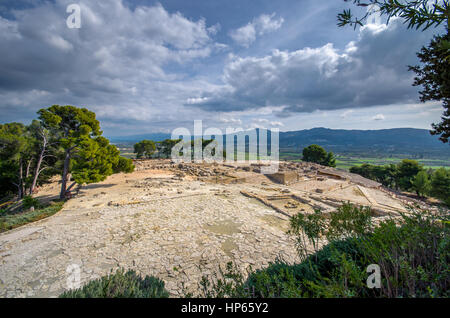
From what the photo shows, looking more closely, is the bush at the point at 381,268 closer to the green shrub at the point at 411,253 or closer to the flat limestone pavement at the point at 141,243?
the green shrub at the point at 411,253

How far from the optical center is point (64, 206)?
1068 centimetres

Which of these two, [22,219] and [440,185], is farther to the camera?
[440,185]

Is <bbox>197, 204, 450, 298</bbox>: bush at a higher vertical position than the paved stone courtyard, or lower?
higher

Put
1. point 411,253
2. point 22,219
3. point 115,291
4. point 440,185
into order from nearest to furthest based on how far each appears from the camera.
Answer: point 411,253 < point 115,291 < point 22,219 < point 440,185

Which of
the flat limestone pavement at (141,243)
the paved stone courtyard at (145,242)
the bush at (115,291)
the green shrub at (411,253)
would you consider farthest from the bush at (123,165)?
the green shrub at (411,253)

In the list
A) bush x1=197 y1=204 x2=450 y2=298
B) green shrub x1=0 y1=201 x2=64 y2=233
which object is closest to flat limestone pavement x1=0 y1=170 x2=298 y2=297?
green shrub x1=0 y1=201 x2=64 y2=233

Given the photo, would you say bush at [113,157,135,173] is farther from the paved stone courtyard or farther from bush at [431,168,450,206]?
bush at [431,168,450,206]

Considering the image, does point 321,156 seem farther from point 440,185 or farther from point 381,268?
point 381,268

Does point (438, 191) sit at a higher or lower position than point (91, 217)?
lower

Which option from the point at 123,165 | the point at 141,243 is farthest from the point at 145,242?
the point at 123,165

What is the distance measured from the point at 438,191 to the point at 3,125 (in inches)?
2037

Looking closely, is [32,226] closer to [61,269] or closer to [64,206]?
[64,206]

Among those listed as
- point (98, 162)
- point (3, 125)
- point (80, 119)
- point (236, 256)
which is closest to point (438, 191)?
point (236, 256)
